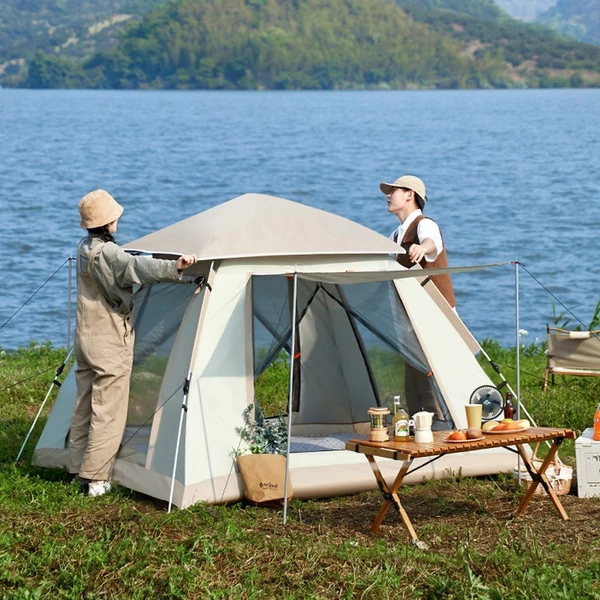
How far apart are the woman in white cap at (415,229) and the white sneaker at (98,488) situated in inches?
89.6

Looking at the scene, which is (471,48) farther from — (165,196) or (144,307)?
(144,307)

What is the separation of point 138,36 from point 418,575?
98787 millimetres

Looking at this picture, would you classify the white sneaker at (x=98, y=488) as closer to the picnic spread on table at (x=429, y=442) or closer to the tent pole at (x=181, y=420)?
the tent pole at (x=181, y=420)

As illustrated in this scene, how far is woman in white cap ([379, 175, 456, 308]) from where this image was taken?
7535 mm

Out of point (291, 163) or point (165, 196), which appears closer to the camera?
point (165, 196)

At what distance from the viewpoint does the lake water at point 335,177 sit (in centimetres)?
2217

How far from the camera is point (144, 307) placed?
7598 mm

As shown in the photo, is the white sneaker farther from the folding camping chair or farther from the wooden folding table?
the folding camping chair

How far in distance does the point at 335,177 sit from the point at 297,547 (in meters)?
35.2

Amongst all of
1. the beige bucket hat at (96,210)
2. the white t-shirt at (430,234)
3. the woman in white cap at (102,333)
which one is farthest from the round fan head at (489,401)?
the beige bucket hat at (96,210)

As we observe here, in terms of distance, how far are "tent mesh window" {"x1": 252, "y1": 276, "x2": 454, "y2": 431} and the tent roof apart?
432mm

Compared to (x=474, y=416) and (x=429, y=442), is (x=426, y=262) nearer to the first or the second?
(x=474, y=416)

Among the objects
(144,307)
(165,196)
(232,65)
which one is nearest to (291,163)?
(165,196)

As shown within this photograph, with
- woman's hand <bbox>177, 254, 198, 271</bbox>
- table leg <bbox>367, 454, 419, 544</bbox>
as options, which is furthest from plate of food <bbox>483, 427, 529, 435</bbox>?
woman's hand <bbox>177, 254, 198, 271</bbox>
